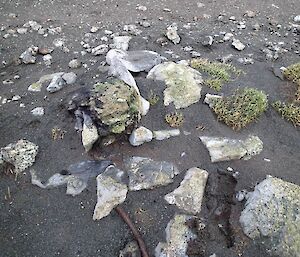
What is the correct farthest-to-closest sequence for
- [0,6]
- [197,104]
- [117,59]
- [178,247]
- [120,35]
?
1. [0,6]
2. [120,35]
3. [117,59]
4. [197,104]
5. [178,247]

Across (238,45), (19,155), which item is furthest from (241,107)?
(19,155)

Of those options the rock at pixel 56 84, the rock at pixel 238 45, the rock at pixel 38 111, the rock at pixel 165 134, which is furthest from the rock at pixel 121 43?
the rock at pixel 165 134

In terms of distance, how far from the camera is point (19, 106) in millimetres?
8727

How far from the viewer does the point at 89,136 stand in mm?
7457

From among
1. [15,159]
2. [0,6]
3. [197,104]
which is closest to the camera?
[15,159]

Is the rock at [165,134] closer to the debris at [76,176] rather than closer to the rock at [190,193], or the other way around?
the rock at [190,193]

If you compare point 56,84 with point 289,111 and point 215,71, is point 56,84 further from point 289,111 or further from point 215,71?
point 289,111

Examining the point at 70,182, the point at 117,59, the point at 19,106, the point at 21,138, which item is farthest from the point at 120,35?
the point at 70,182

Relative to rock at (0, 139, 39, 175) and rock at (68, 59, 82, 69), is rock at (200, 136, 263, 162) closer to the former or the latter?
rock at (0, 139, 39, 175)

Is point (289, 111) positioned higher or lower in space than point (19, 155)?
higher

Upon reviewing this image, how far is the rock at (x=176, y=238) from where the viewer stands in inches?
252

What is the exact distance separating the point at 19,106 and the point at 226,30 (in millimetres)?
6662

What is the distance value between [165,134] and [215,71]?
259cm

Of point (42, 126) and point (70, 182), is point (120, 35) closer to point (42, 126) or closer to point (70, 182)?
point (42, 126)
